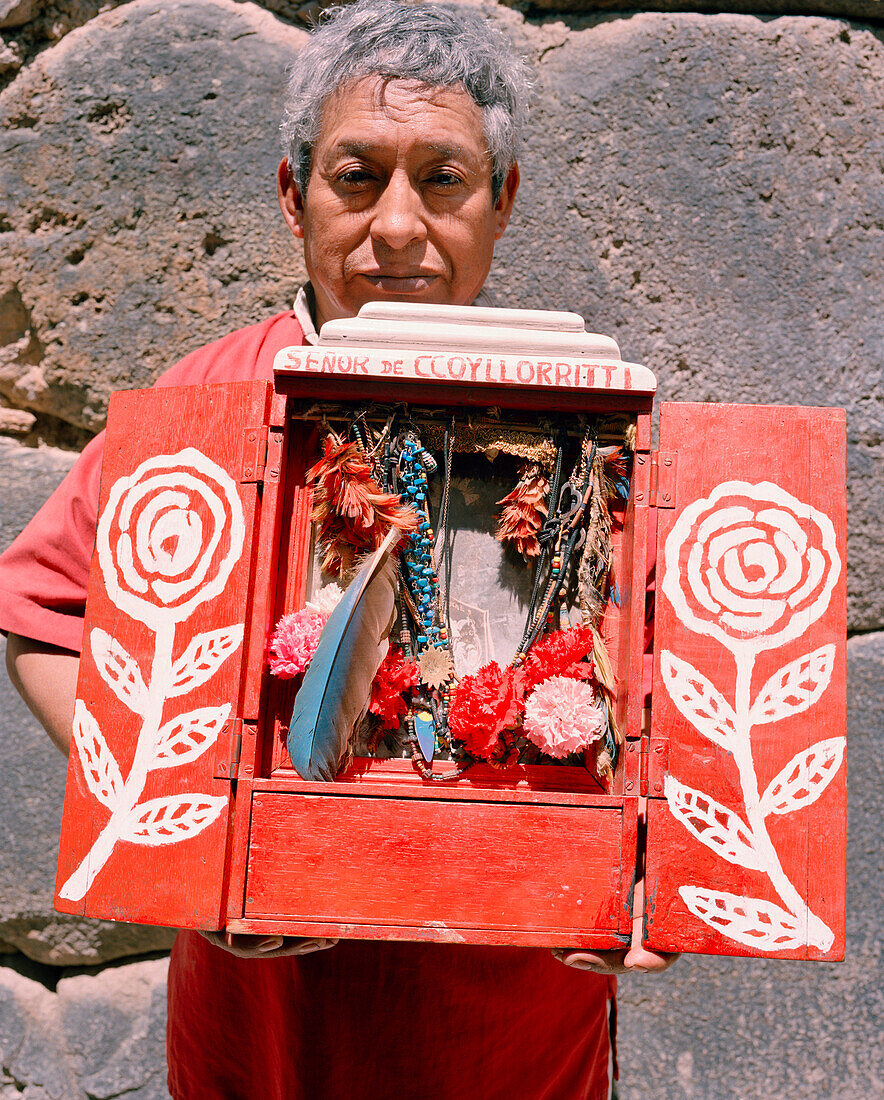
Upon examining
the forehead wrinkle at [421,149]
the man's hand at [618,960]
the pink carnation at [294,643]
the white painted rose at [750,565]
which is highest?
the forehead wrinkle at [421,149]

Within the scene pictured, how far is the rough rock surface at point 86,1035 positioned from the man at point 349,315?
84 centimetres

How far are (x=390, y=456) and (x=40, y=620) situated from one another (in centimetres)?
58

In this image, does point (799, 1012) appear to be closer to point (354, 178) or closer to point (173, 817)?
point (173, 817)

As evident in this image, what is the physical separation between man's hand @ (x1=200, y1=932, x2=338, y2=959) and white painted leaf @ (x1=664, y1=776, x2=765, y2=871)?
0.45m

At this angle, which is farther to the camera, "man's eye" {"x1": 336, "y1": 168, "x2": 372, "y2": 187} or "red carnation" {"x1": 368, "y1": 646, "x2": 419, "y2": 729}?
"man's eye" {"x1": 336, "y1": 168, "x2": 372, "y2": 187}

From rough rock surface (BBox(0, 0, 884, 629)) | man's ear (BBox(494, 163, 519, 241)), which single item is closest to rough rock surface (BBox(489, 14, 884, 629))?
rough rock surface (BBox(0, 0, 884, 629))

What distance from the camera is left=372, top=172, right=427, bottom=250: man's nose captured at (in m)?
1.28

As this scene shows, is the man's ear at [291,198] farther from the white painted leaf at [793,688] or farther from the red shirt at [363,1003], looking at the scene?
the white painted leaf at [793,688]

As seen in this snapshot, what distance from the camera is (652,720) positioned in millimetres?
1072

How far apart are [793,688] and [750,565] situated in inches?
6.0

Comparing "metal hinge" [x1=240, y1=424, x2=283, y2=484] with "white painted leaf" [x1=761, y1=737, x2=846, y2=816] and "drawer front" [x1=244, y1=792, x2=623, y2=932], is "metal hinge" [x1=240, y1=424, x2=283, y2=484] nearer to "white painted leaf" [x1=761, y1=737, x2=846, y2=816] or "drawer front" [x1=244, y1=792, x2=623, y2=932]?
"drawer front" [x1=244, y1=792, x2=623, y2=932]

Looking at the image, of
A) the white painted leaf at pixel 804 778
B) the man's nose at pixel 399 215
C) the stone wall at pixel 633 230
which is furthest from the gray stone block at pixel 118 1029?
the man's nose at pixel 399 215

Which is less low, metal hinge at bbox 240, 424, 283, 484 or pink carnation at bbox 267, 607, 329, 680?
metal hinge at bbox 240, 424, 283, 484

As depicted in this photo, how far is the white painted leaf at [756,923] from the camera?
1.03m
